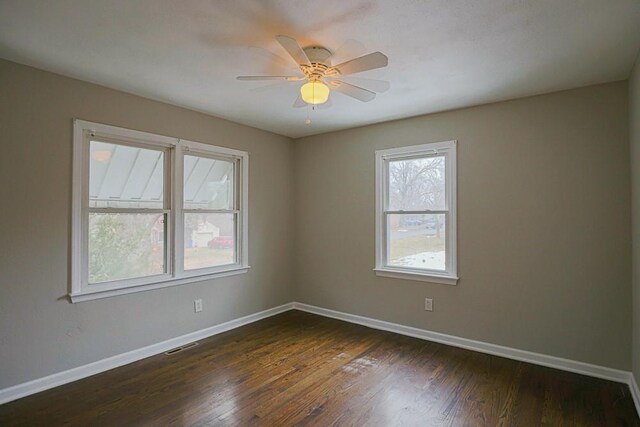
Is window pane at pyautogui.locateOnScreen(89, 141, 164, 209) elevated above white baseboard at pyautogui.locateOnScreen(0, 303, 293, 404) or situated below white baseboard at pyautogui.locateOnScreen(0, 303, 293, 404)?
above

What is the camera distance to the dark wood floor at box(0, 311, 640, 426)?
7.53 feet

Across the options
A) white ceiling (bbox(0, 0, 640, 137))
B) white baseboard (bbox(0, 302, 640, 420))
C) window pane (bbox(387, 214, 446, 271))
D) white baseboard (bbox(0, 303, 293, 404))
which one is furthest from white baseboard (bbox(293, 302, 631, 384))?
white ceiling (bbox(0, 0, 640, 137))

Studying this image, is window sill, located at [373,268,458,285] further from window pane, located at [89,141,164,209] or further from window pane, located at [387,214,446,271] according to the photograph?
window pane, located at [89,141,164,209]

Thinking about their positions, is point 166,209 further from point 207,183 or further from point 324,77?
point 324,77

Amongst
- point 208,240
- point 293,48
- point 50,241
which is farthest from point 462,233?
point 50,241

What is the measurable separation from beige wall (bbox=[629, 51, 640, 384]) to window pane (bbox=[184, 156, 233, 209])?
378cm

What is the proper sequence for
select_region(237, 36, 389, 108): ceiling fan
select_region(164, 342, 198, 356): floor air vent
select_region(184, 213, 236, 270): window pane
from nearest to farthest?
select_region(237, 36, 389, 108): ceiling fan, select_region(164, 342, 198, 356): floor air vent, select_region(184, 213, 236, 270): window pane

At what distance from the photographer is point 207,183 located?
3910 mm

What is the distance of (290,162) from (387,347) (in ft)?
9.11

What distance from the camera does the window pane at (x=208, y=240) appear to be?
371cm

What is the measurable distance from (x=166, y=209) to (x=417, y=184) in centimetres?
274

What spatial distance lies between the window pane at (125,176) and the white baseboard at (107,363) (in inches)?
54.0

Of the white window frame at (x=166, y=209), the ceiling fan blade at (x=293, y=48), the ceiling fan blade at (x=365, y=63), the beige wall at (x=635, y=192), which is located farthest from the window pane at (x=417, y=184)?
the ceiling fan blade at (x=293, y=48)

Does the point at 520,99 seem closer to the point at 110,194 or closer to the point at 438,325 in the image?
the point at 438,325
